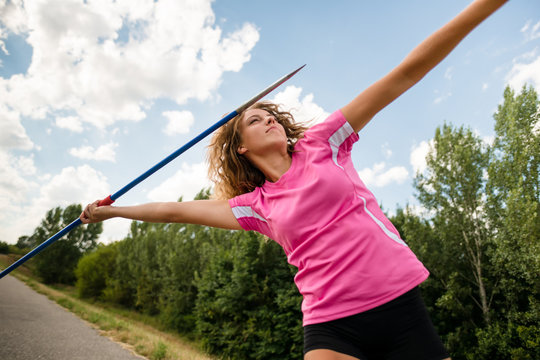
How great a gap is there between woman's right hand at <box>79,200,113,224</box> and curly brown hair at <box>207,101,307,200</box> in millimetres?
856

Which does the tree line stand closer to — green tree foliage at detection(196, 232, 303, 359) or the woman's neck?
green tree foliage at detection(196, 232, 303, 359)

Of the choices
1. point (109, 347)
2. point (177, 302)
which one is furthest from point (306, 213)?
point (177, 302)

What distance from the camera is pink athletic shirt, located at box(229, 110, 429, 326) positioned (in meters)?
1.41

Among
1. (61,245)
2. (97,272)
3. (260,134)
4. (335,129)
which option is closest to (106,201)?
(260,134)

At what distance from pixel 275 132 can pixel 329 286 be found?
0.98 m

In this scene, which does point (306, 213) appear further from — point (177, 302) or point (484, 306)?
point (177, 302)

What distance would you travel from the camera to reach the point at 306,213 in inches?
61.4

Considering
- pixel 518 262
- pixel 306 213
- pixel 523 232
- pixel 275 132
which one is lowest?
pixel 306 213

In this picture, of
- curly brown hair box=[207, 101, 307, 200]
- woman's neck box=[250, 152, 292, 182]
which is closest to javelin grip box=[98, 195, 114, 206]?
curly brown hair box=[207, 101, 307, 200]

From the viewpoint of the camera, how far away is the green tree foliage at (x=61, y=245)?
3416 centimetres

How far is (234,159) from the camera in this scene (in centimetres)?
234

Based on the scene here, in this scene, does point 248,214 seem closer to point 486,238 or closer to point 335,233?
point 335,233

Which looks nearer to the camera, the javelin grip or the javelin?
the javelin

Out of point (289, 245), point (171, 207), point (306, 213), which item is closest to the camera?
point (306, 213)
